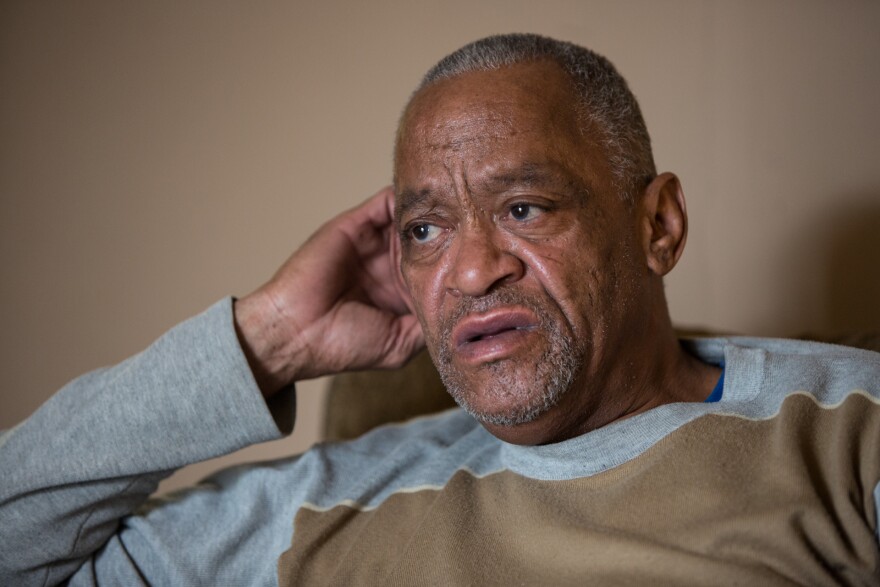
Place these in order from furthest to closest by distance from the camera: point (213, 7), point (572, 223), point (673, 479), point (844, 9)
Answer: point (213, 7) < point (844, 9) < point (572, 223) < point (673, 479)

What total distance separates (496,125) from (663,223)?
36 cm

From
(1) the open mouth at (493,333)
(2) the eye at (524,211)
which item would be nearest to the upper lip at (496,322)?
(1) the open mouth at (493,333)

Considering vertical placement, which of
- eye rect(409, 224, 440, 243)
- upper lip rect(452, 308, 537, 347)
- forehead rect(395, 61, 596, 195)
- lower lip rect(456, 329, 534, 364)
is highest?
forehead rect(395, 61, 596, 195)

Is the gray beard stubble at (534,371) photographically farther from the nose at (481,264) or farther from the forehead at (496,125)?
the forehead at (496,125)

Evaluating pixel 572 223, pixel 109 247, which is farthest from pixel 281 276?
pixel 109 247

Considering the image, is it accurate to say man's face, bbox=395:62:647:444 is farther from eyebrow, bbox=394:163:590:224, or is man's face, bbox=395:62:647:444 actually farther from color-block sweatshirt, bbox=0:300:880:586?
color-block sweatshirt, bbox=0:300:880:586

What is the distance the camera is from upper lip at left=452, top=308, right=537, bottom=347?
1182 mm

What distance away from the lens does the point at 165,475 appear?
146 cm

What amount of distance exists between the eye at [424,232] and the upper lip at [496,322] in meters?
0.18

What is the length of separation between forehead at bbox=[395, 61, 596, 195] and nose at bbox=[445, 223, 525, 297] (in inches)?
3.8

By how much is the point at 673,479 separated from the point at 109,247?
6.02ft

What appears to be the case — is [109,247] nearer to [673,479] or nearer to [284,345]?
[284,345]

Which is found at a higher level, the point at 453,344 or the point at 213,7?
the point at 213,7

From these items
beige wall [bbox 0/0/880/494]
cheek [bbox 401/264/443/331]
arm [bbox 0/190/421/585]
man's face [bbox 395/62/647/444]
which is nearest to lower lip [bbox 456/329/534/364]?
man's face [bbox 395/62/647/444]
